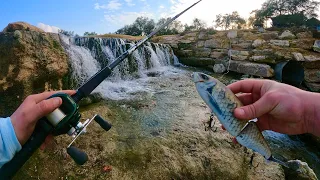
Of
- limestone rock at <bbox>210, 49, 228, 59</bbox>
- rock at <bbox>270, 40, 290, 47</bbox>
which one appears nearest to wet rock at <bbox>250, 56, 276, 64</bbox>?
limestone rock at <bbox>210, 49, 228, 59</bbox>

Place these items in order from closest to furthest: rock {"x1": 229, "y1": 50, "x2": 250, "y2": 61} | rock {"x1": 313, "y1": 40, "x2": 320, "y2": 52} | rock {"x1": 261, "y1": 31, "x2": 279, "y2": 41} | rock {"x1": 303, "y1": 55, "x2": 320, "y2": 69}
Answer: rock {"x1": 303, "y1": 55, "x2": 320, "y2": 69}
rock {"x1": 313, "y1": 40, "x2": 320, "y2": 52}
rock {"x1": 229, "y1": 50, "x2": 250, "y2": 61}
rock {"x1": 261, "y1": 31, "x2": 279, "y2": 41}

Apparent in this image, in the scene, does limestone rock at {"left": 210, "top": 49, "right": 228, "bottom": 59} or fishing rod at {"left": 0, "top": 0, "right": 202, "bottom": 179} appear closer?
fishing rod at {"left": 0, "top": 0, "right": 202, "bottom": 179}

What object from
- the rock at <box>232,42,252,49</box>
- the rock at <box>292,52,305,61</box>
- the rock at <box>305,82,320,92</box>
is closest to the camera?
the rock at <box>305,82,320,92</box>

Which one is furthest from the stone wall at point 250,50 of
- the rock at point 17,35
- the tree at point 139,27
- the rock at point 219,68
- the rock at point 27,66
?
the tree at point 139,27

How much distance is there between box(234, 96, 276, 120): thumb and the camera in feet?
5.64

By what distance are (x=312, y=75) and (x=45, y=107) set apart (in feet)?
42.5

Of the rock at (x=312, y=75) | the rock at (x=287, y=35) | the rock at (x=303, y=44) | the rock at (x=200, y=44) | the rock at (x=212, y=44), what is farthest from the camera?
the rock at (x=200, y=44)

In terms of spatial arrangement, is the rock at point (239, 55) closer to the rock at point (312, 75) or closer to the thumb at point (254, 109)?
the rock at point (312, 75)

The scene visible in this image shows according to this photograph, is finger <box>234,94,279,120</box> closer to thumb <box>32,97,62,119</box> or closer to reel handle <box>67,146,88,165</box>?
reel handle <box>67,146,88,165</box>

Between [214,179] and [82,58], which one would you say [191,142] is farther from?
[82,58]

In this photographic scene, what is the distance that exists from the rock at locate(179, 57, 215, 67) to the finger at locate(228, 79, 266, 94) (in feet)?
40.5

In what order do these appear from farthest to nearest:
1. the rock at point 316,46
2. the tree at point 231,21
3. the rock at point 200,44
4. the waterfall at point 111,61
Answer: the tree at point 231,21 → the rock at point 200,44 → the rock at point 316,46 → the waterfall at point 111,61

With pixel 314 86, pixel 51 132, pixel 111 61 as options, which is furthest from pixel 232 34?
pixel 51 132

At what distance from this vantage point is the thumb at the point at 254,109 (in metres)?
1.72
